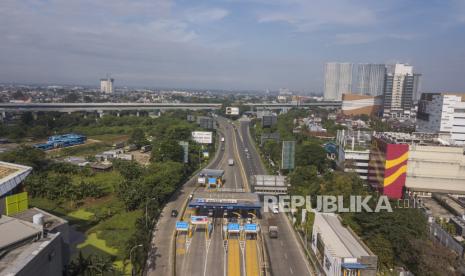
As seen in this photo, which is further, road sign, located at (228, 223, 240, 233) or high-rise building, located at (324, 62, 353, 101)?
high-rise building, located at (324, 62, 353, 101)

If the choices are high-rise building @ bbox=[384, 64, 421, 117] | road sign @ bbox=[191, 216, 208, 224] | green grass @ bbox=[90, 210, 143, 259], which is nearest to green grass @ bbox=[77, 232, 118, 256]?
green grass @ bbox=[90, 210, 143, 259]

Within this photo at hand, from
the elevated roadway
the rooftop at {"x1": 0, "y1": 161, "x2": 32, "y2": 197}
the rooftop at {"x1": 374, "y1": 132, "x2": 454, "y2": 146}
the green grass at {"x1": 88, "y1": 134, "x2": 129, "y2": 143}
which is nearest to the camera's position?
the rooftop at {"x1": 0, "y1": 161, "x2": 32, "y2": 197}

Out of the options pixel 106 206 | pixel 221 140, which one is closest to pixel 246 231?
pixel 106 206

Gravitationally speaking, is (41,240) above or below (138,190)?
Answer: above

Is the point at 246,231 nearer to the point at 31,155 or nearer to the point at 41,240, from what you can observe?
the point at 41,240

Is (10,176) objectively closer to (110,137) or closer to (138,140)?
(138,140)

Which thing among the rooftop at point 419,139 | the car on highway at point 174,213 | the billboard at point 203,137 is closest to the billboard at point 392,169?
the rooftop at point 419,139

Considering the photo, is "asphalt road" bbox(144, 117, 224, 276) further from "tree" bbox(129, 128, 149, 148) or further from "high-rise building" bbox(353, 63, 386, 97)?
"high-rise building" bbox(353, 63, 386, 97)
